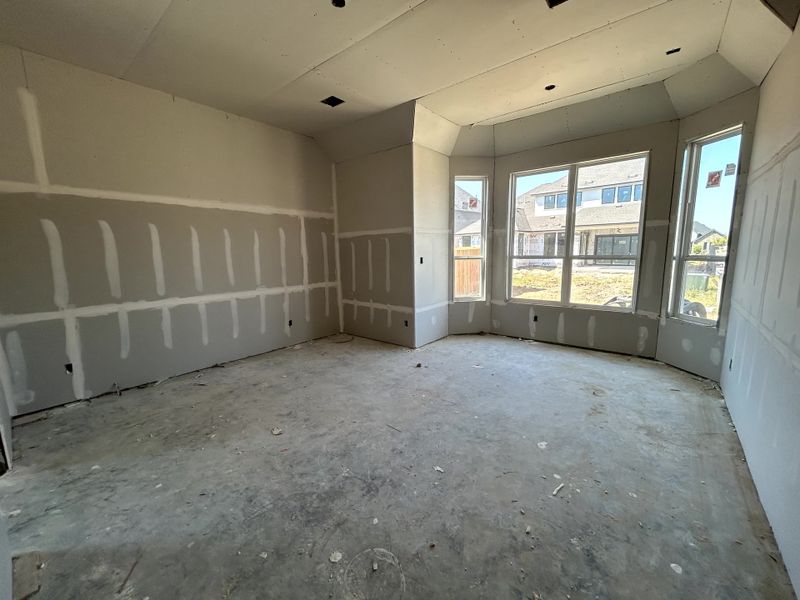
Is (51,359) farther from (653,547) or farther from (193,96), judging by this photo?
(653,547)

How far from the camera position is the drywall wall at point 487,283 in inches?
195

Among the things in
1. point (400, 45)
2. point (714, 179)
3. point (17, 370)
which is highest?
point (400, 45)

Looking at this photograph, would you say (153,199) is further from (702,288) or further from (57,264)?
(702,288)

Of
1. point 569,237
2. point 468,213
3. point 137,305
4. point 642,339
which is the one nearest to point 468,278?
point 468,213

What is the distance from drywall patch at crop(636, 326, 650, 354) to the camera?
13.2ft

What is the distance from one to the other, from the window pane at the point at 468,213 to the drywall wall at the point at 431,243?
178 millimetres

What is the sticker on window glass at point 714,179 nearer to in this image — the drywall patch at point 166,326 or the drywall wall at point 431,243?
the drywall wall at point 431,243

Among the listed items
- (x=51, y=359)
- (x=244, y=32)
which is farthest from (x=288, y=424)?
(x=244, y=32)

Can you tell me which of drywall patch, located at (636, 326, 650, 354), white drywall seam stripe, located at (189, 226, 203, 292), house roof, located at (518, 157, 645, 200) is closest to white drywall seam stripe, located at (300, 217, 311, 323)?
white drywall seam stripe, located at (189, 226, 203, 292)

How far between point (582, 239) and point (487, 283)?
146cm

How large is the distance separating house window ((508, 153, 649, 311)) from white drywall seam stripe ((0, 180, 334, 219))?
324cm

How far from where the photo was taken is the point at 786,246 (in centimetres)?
187

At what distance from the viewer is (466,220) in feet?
16.8

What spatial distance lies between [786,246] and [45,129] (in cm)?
555
